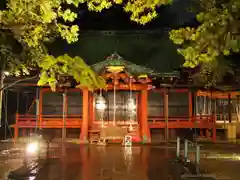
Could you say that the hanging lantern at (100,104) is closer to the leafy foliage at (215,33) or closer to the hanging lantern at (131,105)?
the hanging lantern at (131,105)

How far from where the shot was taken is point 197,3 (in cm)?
482

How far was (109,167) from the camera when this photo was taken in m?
10.5

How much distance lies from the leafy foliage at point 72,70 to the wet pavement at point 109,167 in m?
4.69

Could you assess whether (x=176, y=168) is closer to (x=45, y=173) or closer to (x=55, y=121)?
(x=45, y=173)

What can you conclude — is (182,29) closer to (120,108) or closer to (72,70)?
(72,70)

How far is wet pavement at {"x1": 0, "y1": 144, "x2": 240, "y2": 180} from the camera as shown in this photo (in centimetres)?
904

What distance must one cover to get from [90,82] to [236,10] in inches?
90.0

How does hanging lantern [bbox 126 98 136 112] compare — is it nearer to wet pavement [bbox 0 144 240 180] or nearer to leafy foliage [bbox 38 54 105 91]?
wet pavement [bbox 0 144 240 180]

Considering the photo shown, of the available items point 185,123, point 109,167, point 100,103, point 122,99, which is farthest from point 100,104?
point 109,167

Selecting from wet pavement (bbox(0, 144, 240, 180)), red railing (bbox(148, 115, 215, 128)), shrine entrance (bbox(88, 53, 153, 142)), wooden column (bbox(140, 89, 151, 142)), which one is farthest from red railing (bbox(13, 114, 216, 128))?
wet pavement (bbox(0, 144, 240, 180))

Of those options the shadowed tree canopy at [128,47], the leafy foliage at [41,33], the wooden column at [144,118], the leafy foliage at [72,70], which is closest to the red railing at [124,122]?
the wooden column at [144,118]

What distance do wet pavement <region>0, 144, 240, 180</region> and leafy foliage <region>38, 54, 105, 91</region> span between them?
185 inches

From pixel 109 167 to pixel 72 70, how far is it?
6.62 m

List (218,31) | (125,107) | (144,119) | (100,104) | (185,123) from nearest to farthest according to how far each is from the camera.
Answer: (218,31) < (144,119) < (185,123) < (100,104) < (125,107)
